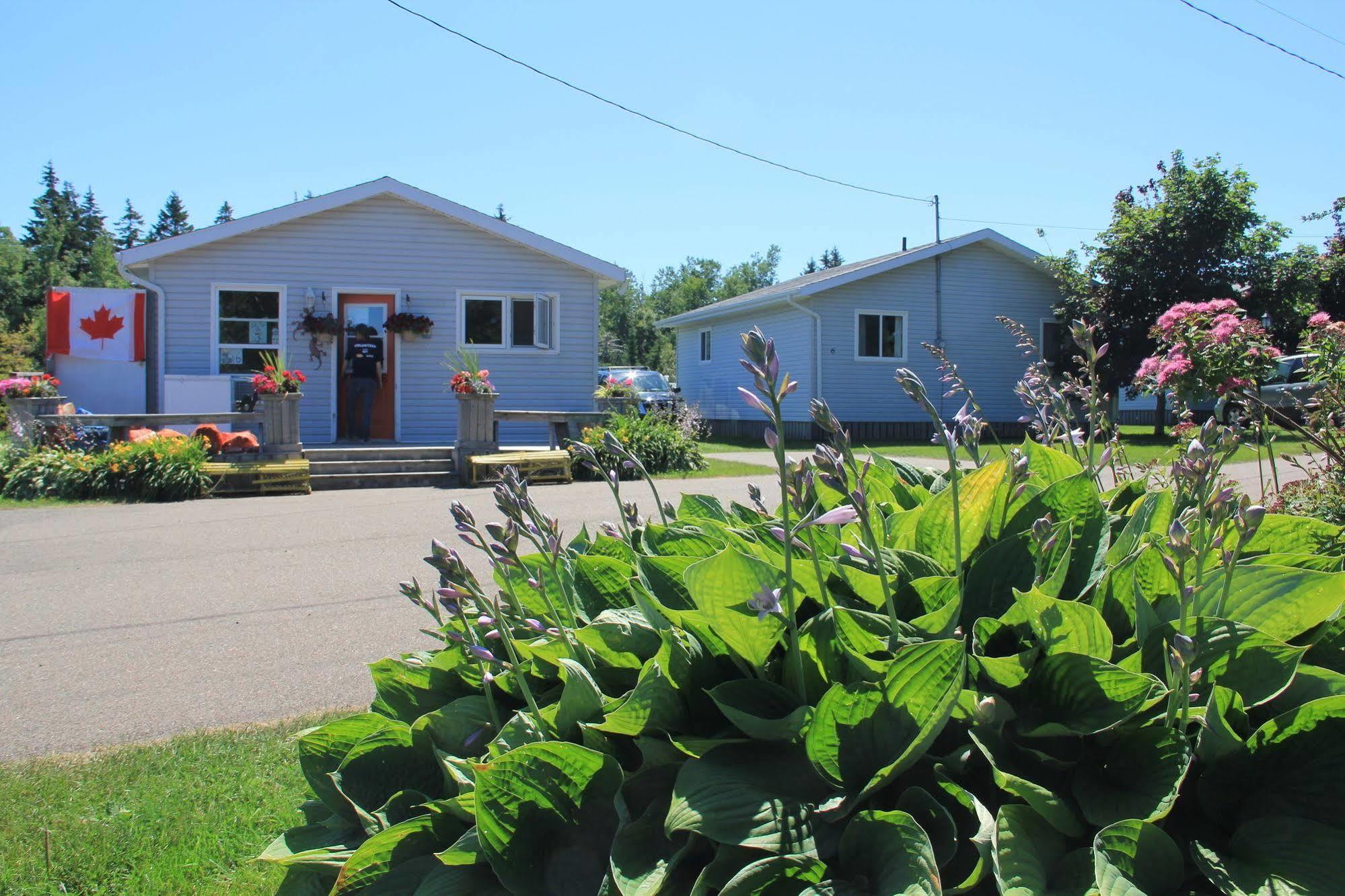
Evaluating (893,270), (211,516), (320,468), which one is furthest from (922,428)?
(211,516)

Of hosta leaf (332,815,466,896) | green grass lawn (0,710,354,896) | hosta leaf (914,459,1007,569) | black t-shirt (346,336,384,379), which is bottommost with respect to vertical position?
green grass lawn (0,710,354,896)

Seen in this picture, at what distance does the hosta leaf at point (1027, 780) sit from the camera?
1135 mm

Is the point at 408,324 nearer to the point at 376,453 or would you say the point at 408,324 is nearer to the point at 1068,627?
→ the point at 376,453

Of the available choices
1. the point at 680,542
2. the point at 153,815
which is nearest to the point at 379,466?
the point at 153,815

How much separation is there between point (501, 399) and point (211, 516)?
25.5 ft

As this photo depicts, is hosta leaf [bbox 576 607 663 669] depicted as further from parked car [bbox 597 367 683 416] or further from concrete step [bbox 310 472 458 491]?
parked car [bbox 597 367 683 416]

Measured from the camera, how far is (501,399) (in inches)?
750

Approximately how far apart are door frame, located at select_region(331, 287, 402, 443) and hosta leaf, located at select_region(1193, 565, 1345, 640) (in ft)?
60.3

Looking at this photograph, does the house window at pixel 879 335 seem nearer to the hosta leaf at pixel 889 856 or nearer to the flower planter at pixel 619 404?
the flower planter at pixel 619 404

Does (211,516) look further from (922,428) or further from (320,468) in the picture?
(922,428)

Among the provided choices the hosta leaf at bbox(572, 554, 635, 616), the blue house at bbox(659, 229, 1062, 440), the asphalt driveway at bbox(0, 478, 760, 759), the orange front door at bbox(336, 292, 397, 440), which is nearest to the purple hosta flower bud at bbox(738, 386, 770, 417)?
the hosta leaf at bbox(572, 554, 635, 616)

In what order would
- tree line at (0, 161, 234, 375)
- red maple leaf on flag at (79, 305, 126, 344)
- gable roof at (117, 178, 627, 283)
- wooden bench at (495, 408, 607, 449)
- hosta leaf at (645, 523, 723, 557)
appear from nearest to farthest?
hosta leaf at (645, 523, 723, 557)
wooden bench at (495, 408, 607, 449)
gable roof at (117, 178, 627, 283)
red maple leaf on flag at (79, 305, 126, 344)
tree line at (0, 161, 234, 375)

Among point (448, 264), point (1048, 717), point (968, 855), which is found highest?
point (448, 264)

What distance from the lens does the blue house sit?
25281mm
